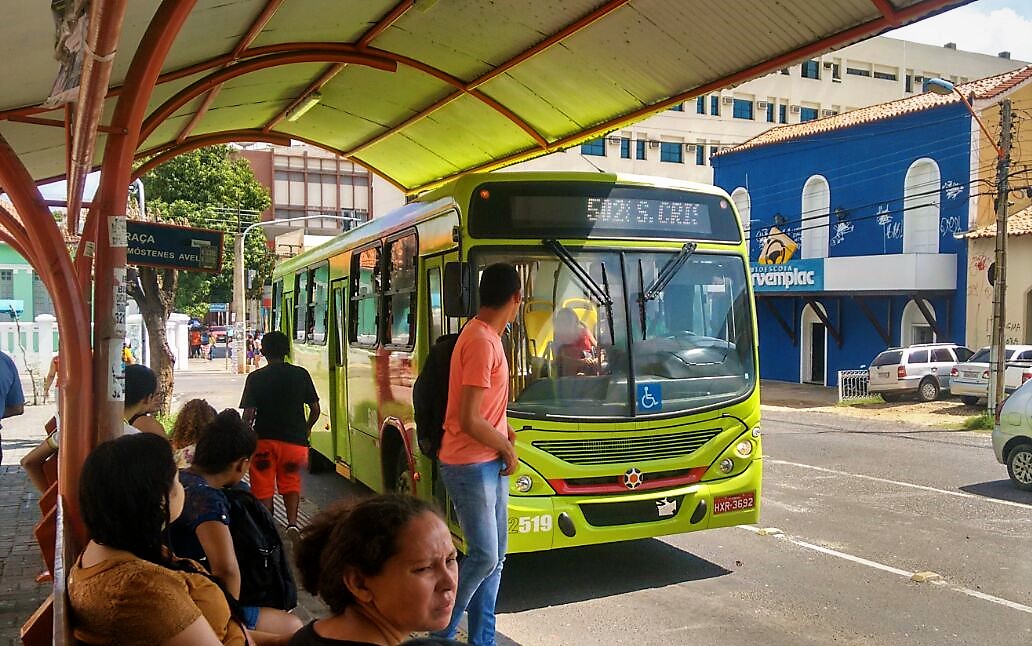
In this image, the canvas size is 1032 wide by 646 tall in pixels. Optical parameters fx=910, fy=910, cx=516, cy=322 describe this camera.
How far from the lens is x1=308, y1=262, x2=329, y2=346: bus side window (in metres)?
10.9

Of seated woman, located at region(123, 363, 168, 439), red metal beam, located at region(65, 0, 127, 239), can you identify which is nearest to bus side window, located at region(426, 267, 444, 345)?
seated woman, located at region(123, 363, 168, 439)

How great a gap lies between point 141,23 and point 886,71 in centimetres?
5549

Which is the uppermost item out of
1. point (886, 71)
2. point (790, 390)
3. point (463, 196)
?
point (886, 71)

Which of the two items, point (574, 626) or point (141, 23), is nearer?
point (141, 23)

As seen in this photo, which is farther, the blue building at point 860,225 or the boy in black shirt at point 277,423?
the blue building at point 860,225

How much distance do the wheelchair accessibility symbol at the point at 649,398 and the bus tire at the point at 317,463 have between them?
22.3 ft

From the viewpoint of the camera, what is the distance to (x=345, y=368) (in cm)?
995

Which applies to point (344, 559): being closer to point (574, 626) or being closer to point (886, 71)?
point (574, 626)

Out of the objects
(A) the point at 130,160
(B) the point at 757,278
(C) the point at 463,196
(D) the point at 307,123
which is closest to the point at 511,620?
(C) the point at 463,196

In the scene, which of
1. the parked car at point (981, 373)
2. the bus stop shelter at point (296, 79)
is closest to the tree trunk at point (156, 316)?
the bus stop shelter at point (296, 79)

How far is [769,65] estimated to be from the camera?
6172 millimetres

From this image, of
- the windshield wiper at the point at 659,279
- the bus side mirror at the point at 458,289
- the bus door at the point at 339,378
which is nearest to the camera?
the bus side mirror at the point at 458,289

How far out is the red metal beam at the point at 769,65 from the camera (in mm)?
5012

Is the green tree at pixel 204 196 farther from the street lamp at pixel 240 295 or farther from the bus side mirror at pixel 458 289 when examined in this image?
the bus side mirror at pixel 458 289
